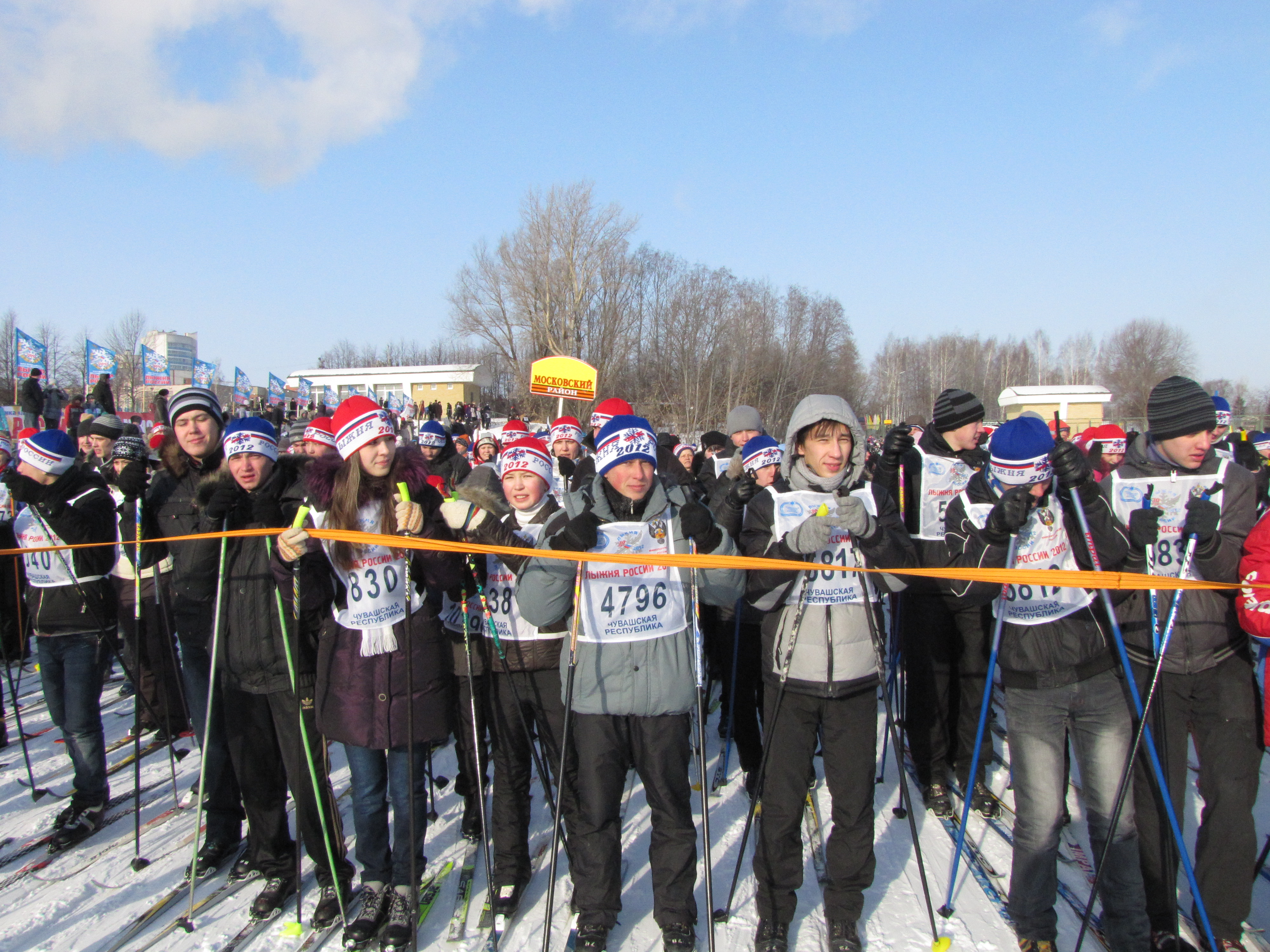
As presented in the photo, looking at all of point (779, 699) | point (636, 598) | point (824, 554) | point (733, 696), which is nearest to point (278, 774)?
point (636, 598)

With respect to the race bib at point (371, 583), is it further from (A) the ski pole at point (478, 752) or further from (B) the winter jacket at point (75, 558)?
(B) the winter jacket at point (75, 558)

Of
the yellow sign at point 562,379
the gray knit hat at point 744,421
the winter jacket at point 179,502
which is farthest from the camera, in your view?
the yellow sign at point 562,379

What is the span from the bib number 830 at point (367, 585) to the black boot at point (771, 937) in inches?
84.3

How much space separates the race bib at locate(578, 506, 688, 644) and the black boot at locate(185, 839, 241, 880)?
2410 millimetres

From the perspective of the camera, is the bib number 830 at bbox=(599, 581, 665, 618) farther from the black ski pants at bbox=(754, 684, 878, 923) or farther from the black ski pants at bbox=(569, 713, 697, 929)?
the black ski pants at bbox=(754, 684, 878, 923)

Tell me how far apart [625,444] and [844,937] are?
7.34 feet

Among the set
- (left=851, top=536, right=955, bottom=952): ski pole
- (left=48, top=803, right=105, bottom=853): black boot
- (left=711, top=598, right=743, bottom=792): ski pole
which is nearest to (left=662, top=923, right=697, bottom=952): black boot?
(left=851, top=536, right=955, bottom=952): ski pole

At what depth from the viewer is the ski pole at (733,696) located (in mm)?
4578

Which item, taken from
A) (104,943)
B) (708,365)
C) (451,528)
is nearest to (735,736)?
(451,528)

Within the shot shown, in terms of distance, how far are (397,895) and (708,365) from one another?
3873cm

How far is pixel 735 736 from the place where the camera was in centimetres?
450

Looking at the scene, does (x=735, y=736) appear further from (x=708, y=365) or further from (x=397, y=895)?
(x=708, y=365)

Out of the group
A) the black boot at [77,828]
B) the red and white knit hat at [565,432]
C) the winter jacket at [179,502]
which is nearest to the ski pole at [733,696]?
the winter jacket at [179,502]

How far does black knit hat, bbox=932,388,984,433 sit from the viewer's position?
4391mm
